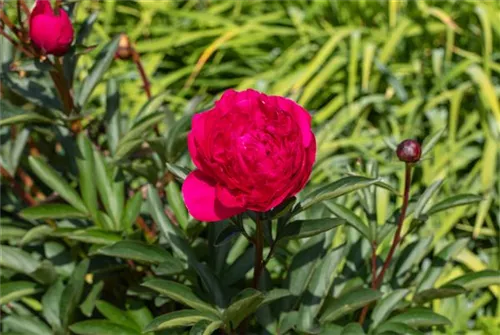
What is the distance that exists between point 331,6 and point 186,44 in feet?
1.68

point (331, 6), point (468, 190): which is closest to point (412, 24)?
point (331, 6)

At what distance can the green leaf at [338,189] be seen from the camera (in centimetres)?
125

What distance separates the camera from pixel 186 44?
2932 mm

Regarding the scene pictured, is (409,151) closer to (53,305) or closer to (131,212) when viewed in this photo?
(131,212)

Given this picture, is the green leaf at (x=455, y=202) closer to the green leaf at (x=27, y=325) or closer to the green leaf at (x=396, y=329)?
the green leaf at (x=396, y=329)

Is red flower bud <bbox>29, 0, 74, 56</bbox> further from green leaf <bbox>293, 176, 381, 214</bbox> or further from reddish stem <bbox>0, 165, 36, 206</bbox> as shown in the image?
green leaf <bbox>293, 176, 381, 214</bbox>

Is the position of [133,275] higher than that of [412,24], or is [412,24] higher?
[412,24]

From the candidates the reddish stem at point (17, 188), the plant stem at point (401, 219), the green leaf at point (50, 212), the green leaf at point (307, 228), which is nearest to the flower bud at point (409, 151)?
the plant stem at point (401, 219)

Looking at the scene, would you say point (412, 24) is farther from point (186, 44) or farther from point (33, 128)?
point (33, 128)

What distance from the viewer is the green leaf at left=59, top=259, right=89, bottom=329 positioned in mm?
1484

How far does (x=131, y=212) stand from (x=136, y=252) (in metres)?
0.22

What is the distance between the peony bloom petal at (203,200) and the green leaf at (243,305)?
16 cm

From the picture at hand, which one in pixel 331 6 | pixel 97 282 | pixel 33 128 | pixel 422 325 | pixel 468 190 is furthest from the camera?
pixel 331 6

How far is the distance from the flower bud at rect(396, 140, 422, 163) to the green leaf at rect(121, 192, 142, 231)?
1.74ft
